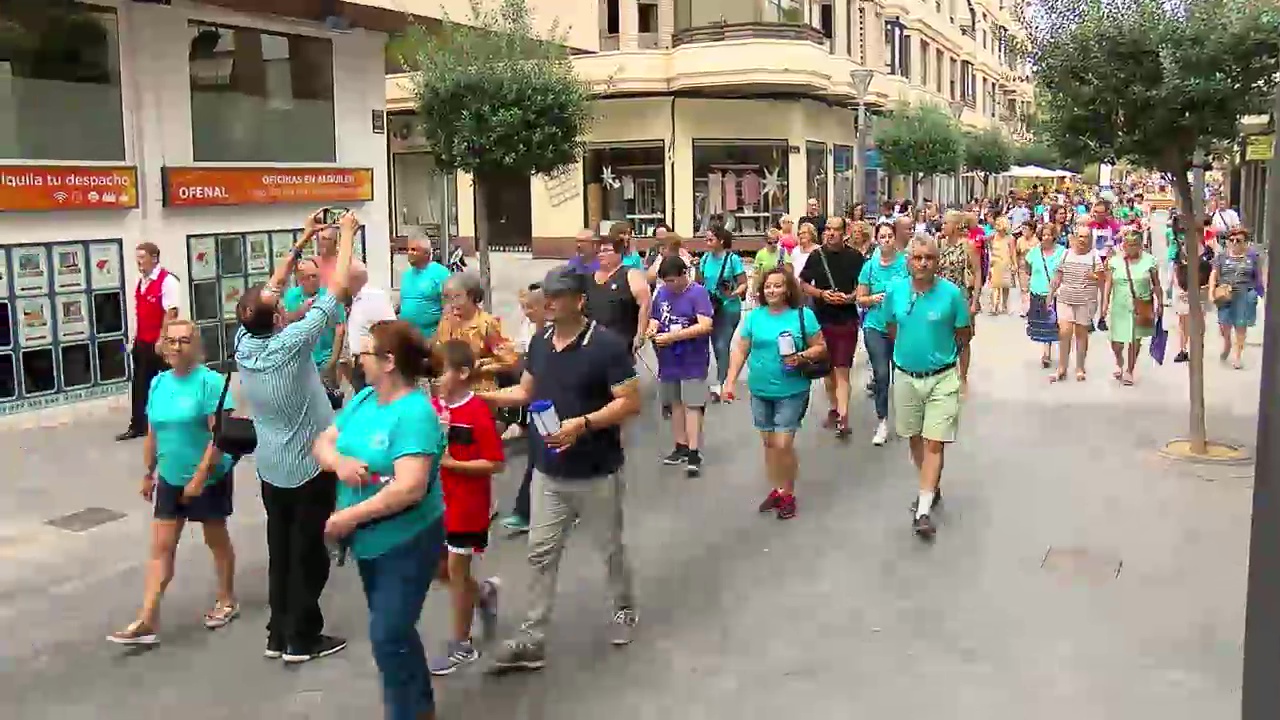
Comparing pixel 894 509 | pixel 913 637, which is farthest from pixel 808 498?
pixel 913 637

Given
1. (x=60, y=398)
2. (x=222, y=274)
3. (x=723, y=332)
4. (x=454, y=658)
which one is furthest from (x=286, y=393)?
(x=222, y=274)

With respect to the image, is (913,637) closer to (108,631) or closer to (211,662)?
(211,662)

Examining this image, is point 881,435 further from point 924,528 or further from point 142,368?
point 142,368

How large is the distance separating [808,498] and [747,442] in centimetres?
198

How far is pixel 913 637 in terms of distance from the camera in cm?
569

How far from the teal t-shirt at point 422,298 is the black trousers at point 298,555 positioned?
476 cm

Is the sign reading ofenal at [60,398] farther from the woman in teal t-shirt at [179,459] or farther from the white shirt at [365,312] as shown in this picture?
the woman in teal t-shirt at [179,459]

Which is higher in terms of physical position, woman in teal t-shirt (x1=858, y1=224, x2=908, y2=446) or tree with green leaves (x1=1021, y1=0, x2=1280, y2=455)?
tree with green leaves (x1=1021, y1=0, x2=1280, y2=455)

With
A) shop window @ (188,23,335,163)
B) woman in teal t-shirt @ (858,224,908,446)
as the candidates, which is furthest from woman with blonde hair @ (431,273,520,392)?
shop window @ (188,23,335,163)

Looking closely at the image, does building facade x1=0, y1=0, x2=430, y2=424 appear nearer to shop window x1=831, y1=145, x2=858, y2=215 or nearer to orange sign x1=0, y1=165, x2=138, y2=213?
orange sign x1=0, y1=165, x2=138, y2=213

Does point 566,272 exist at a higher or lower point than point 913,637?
higher

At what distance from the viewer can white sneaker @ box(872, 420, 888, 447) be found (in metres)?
10.1

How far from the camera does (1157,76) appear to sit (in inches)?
349

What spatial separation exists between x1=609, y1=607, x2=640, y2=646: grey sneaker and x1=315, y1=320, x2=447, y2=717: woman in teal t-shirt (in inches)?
56.8
